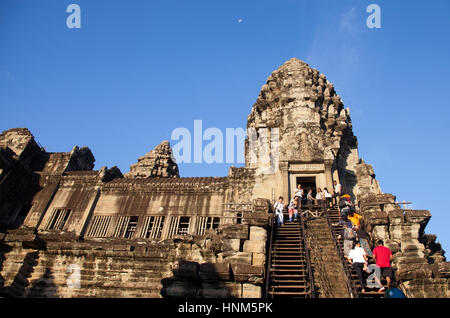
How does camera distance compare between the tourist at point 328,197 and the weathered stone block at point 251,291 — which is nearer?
the weathered stone block at point 251,291

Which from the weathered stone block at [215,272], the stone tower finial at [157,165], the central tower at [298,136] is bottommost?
the weathered stone block at [215,272]

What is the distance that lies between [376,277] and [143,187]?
16.1 m

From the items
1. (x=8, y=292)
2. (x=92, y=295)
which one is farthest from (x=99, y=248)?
(x=8, y=292)


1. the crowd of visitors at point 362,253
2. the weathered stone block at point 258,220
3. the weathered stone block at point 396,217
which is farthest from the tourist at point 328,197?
the weathered stone block at point 258,220

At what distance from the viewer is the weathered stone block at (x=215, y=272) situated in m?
9.09

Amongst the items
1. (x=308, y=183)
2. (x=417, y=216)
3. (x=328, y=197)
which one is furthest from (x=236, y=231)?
(x=308, y=183)

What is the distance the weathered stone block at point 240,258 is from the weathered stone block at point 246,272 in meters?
0.87

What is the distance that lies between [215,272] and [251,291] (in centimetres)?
108

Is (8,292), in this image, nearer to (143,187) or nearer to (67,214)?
(67,214)

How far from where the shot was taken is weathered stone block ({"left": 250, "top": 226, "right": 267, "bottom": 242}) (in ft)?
35.5

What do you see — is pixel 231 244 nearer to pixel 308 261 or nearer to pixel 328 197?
pixel 308 261

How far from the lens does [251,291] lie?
894cm

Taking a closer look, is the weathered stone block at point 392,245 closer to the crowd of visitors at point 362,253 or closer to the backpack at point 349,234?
the crowd of visitors at point 362,253

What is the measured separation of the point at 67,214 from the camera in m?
21.3
